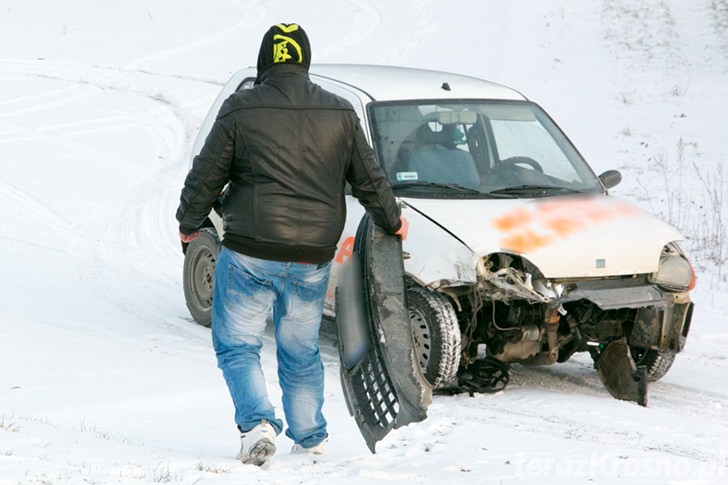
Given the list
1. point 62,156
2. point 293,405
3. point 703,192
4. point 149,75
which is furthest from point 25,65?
point 293,405

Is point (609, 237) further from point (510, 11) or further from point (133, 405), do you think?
point (510, 11)

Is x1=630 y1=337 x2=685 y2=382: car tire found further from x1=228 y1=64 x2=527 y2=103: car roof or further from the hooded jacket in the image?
the hooded jacket

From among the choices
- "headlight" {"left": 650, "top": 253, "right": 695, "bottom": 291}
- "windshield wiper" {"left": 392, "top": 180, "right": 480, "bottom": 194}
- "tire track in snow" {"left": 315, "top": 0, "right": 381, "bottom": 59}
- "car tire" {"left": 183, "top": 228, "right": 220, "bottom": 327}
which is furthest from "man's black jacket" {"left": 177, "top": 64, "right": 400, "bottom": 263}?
"tire track in snow" {"left": 315, "top": 0, "right": 381, "bottom": 59}

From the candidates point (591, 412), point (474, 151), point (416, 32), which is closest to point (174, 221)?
point (474, 151)

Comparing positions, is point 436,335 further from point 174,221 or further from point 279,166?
point 174,221

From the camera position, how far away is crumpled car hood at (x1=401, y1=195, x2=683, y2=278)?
22.7 feet

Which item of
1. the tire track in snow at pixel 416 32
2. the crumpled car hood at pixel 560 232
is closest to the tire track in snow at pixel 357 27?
the tire track in snow at pixel 416 32

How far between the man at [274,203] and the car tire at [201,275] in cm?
359

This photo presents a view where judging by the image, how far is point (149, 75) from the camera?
2139 cm

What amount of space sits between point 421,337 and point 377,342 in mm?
1674

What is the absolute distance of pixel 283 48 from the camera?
5160 millimetres

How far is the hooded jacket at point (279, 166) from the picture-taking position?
5.05 meters

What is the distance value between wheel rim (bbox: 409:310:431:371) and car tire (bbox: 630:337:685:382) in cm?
150

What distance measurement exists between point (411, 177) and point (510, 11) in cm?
2255
